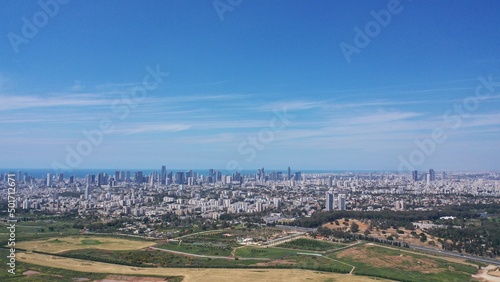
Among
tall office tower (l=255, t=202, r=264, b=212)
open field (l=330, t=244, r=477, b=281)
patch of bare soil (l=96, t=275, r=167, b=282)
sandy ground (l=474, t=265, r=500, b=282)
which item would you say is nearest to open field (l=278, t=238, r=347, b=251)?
open field (l=330, t=244, r=477, b=281)

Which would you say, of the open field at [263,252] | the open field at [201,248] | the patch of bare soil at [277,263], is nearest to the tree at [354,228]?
the open field at [263,252]

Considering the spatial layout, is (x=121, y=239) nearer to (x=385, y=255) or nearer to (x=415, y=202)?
(x=385, y=255)

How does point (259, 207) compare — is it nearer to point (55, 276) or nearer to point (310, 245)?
point (310, 245)

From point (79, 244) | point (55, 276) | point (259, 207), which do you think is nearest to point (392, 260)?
point (55, 276)

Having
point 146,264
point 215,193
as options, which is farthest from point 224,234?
point 215,193

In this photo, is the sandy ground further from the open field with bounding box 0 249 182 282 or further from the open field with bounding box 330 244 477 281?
the open field with bounding box 0 249 182 282

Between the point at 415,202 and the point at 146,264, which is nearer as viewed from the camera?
the point at 146,264
